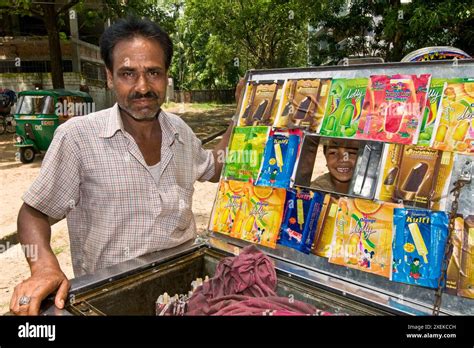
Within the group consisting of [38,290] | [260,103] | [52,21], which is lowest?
[38,290]

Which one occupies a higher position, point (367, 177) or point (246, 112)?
point (246, 112)

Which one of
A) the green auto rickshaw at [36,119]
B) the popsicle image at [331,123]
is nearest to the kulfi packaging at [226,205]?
the popsicle image at [331,123]

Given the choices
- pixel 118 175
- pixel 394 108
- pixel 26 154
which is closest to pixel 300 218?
pixel 394 108

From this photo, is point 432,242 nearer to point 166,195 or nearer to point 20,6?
point 166,195

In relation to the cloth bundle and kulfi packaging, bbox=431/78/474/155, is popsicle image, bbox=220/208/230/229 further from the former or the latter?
kulfi packaging, bbox=431/78/474/155

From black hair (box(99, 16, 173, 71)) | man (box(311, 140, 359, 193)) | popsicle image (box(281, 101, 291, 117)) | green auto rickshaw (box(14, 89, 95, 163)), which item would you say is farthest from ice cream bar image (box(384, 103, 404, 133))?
green auto rickshaw (box(14, 89, 95, 163))

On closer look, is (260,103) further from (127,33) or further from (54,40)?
(54,40)

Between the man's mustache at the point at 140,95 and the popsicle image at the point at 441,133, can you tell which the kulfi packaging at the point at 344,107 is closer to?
the popsicle image at the point at 441,133

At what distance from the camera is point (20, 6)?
1226cm

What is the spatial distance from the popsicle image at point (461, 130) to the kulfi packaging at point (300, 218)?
0.62m

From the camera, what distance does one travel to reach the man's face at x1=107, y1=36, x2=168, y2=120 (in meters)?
1.99

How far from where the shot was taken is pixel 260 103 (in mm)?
2311

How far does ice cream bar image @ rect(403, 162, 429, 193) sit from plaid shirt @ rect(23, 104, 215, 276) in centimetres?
114

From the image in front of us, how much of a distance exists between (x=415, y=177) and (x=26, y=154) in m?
10.4
